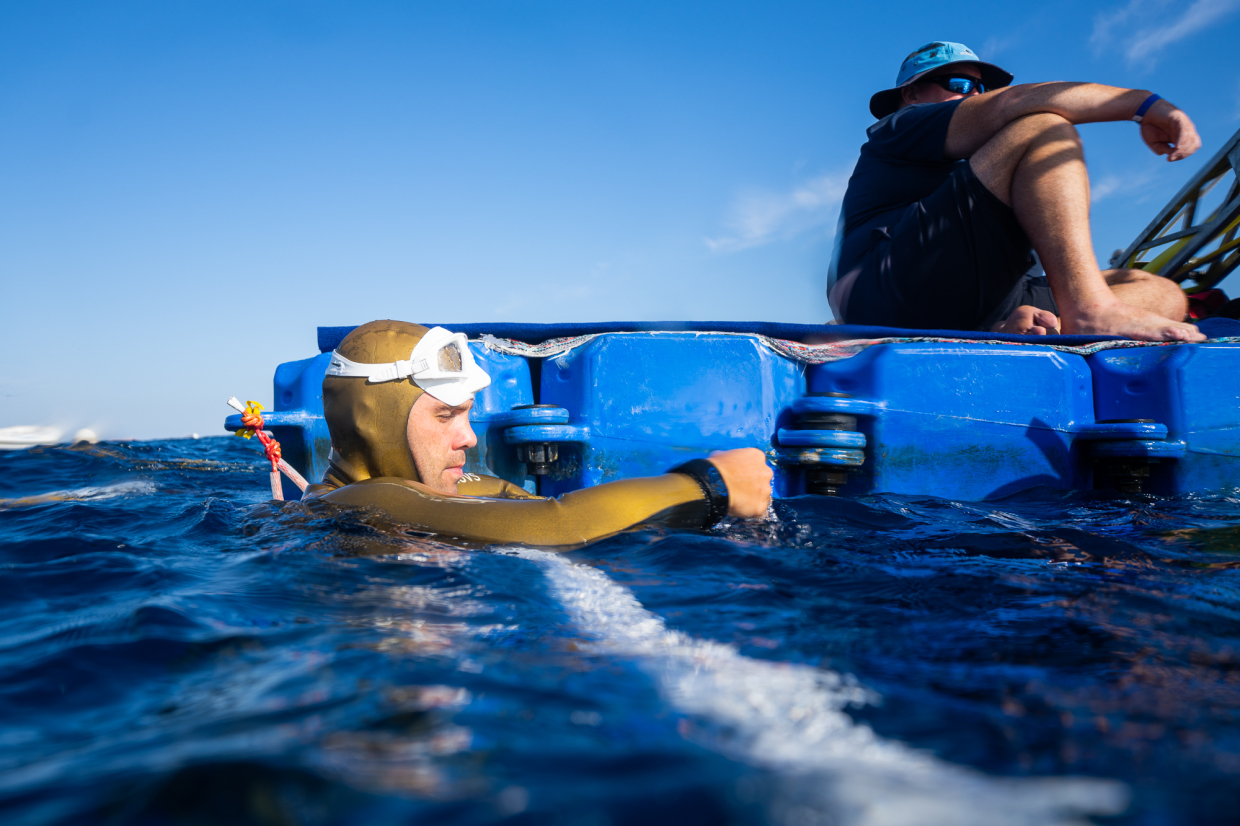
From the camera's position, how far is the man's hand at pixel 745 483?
2275 mm

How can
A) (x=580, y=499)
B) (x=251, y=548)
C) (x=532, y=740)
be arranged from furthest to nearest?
(x=251, y=548)
(x=580, y=499)
(x=532, y=740)

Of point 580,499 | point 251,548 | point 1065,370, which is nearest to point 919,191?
point 1065,370

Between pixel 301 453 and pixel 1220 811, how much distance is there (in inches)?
127

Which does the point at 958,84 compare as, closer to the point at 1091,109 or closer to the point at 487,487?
the point at 1091,109

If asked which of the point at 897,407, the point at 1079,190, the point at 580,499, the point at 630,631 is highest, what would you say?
the point at 1079,190

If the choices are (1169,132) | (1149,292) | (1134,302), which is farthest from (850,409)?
(1149,292)

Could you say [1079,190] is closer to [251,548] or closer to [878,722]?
[878,722]

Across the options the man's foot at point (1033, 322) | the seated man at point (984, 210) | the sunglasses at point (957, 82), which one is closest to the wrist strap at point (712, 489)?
the seated man at point (984, 210)

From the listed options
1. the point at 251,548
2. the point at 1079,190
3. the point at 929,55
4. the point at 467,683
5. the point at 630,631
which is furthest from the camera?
the point at 929,55

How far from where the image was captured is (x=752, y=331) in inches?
130

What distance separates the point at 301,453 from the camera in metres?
3.25

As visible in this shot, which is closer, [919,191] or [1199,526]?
[1199,526]

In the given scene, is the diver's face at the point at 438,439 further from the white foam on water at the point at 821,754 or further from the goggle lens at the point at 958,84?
the goggle lens at the point at 958,84

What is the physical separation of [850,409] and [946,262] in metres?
1.08
